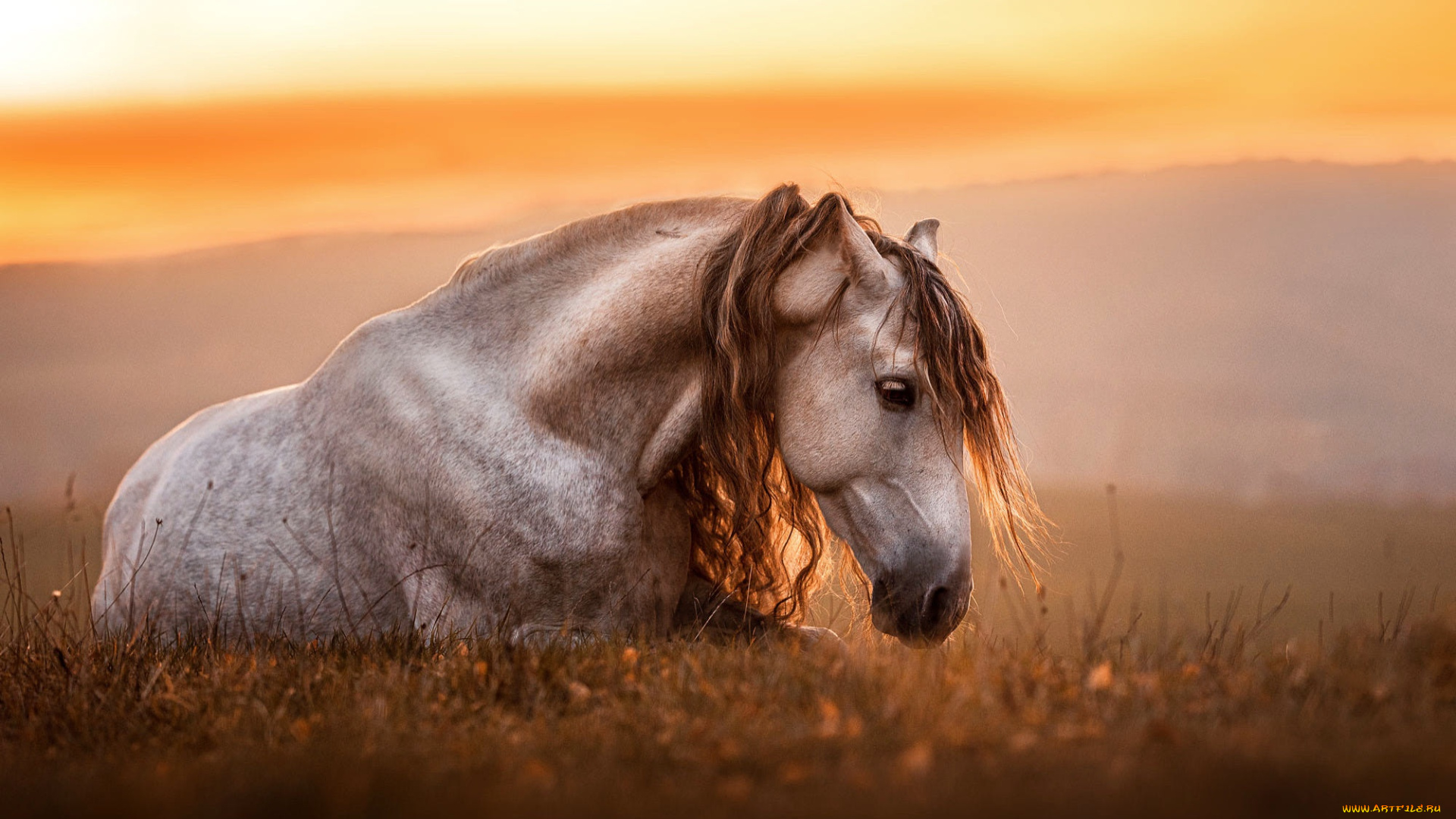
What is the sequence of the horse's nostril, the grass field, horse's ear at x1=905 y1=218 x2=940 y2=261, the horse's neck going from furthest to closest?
horse's ear at x1=905 y1=218 x2=940 y2=261, the horse's neck, the horse's nostril, the grass field

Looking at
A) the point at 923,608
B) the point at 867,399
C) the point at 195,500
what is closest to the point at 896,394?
the point at 867,399

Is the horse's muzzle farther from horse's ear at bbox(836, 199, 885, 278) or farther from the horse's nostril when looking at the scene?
horse's ear at bbox(836, 199, 885, 278)

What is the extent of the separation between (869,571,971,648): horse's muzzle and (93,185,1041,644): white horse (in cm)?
1

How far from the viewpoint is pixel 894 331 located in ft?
14.6

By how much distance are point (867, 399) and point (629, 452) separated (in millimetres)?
1085

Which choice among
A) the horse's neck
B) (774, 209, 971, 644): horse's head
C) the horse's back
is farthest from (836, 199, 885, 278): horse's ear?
the horse's back

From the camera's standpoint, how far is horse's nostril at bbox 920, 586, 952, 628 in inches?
171

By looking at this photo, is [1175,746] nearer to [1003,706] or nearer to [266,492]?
[1003,706]

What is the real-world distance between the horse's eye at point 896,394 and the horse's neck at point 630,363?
2.74ft

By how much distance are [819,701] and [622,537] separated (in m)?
1.94

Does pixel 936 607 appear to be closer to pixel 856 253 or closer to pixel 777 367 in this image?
pixel 777 367

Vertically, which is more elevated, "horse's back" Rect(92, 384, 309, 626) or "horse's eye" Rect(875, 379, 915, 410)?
"horse's eye" Rect(875, 379, 915, 410)

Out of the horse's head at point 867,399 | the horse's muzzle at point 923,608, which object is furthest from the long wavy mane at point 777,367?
the horse's muzzle at point 923,608

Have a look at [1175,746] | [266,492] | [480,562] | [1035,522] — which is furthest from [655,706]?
[266,492]
